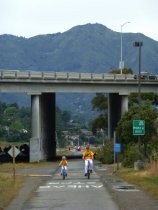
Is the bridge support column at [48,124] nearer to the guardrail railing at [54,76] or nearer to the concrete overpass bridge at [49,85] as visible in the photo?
the concrete overpass bridge at [49,85]

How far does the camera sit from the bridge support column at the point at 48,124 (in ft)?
291

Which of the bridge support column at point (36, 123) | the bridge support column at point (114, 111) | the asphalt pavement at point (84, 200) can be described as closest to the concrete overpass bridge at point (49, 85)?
the bridge support column at point (36, 123)

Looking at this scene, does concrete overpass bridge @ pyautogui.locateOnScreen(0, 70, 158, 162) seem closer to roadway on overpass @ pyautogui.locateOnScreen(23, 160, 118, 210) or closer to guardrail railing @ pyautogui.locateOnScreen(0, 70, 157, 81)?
guardrail railing @ pyautogui.locateOnScreen(0, 70, 157, 81)

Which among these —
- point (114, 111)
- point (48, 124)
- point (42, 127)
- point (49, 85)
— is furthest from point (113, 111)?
point (49, 85)

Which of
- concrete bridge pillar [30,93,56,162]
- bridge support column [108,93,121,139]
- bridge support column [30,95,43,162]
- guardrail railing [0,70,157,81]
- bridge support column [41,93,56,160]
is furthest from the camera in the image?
bridge support column [108,93,121,139]

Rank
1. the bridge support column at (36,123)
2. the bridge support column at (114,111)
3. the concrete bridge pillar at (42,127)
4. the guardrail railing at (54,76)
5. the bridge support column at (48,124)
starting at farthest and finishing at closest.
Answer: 1. the bridge support column at (114,111)
2. the bridge support column at (48,124)
3. the bridge support column at (36,123)
4. the concrete bridge pillar at (42,127)
5. the guardrail railing at (54,76)

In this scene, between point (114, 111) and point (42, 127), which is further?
point (114, 111)

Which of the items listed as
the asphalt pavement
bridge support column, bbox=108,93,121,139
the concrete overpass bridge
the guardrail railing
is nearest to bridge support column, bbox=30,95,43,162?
the concrete overpass bridge

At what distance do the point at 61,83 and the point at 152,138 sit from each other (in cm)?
2678

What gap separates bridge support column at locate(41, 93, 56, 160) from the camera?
88688 mm

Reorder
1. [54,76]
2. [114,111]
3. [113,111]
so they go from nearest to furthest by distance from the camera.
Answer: [54,76] < [114,111] < [113,111]

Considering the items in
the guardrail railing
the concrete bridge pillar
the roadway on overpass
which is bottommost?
the roadway on overpass

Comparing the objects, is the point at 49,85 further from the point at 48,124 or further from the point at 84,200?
the point at 84,200

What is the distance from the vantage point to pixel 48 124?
98500mm
